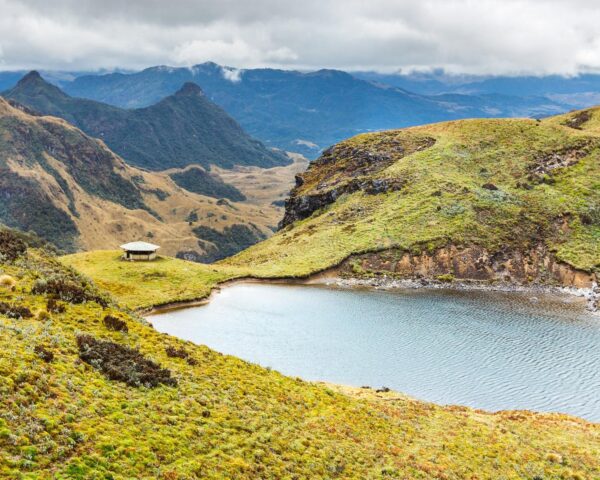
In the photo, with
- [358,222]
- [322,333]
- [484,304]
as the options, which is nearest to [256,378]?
[322,333]

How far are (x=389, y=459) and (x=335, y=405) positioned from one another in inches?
236

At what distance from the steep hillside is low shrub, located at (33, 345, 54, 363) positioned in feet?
180

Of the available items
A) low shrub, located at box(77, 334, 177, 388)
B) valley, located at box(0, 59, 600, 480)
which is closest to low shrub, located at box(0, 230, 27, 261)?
valley, located at box(0, 59, 600, 480)

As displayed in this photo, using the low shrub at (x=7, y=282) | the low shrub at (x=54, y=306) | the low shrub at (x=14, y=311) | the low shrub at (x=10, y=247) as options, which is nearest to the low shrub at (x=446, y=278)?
the low shrub at (x=10, y=247)

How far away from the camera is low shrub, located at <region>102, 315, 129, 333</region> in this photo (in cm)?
2759

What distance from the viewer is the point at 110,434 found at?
17.9 meters

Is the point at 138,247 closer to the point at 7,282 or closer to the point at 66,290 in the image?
the point at 66,290

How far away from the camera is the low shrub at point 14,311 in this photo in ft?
80.3

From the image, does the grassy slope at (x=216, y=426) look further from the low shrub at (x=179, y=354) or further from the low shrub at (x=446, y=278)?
the low shrub at (x=446, y=278)

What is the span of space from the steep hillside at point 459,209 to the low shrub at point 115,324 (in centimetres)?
4823

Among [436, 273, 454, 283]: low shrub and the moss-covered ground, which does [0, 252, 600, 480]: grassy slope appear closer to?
the moss-covered ground

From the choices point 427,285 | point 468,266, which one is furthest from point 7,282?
point 468,266

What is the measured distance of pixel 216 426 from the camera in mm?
21625

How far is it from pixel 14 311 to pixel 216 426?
11607mm
